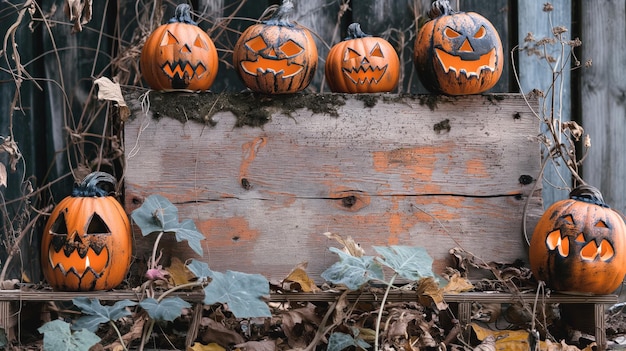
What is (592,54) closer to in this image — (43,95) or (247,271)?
(247,271)

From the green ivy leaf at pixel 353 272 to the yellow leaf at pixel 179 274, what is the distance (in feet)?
1.65

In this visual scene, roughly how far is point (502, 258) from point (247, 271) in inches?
36.2

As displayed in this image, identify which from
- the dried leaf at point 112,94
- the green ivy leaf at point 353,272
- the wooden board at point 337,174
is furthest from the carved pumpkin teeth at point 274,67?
the green ivy leaf at point 353,272

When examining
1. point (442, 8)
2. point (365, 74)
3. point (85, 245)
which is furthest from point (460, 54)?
point (85, 245)

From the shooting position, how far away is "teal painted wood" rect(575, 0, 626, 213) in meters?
2.90

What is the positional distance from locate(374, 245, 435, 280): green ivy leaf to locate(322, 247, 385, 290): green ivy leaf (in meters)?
0.04

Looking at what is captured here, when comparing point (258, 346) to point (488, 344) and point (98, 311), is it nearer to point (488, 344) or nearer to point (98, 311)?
point (98, 311)

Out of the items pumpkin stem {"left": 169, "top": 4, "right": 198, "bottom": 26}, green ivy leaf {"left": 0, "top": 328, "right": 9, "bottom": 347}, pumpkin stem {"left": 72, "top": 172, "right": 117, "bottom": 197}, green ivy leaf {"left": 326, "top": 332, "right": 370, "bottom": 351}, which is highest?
pumpkin stem {"left": 169, "top": 4, "right": 198, "bottom": 26}

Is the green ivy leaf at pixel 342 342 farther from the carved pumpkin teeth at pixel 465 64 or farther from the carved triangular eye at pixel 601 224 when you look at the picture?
the carved pumpkin teeth at pixel 465 64

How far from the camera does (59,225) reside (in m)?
2.17

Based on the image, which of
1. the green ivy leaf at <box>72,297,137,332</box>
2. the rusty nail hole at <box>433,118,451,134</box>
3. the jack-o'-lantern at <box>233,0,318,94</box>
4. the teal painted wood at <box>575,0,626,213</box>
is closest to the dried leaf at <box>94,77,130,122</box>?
the jack-o'-lantern at <box>233,0,318,94</box>

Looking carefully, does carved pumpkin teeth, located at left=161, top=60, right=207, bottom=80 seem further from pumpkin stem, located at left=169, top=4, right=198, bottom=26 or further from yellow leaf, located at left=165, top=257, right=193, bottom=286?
yellow leaf, located at left=165, top=257, right=193, bottom=286

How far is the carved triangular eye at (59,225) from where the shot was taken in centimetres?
214

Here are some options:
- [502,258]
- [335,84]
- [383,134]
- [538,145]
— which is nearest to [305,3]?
[335,84]
